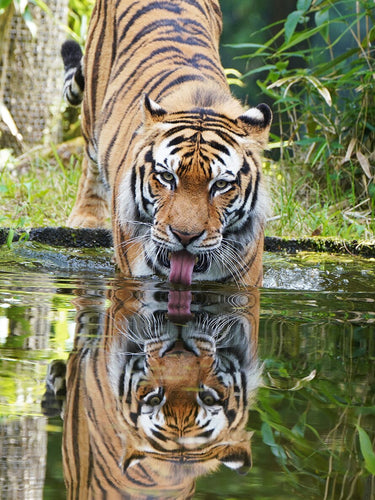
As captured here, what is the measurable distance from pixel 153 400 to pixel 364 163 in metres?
3.77

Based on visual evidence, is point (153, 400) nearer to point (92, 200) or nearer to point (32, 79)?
point (92, 200)

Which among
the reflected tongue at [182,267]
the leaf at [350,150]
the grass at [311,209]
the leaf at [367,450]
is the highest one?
the leaf at [350,150]

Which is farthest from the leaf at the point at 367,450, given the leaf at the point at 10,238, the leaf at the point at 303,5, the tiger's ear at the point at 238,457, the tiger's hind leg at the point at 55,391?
the leaf at the point at 303,5

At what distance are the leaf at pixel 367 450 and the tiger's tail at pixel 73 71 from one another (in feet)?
12.9

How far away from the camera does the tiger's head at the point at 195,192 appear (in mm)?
2852

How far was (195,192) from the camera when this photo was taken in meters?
2.89

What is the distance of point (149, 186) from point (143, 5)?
1564 millimetres

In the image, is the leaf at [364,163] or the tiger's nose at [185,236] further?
the leaf at [364,163]

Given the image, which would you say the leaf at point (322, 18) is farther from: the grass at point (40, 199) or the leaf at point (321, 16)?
the grass at point (40, 199)

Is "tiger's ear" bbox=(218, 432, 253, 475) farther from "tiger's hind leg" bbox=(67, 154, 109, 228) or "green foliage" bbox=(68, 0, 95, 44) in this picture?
"green foliage" bbox=(68, 0, 95, 44)

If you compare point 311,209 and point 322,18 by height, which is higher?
point 322,18

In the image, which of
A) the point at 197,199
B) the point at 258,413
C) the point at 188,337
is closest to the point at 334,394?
the point at 258,413

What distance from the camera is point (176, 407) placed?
4.26ft

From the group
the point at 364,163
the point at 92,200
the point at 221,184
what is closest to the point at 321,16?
the point at 364,163
